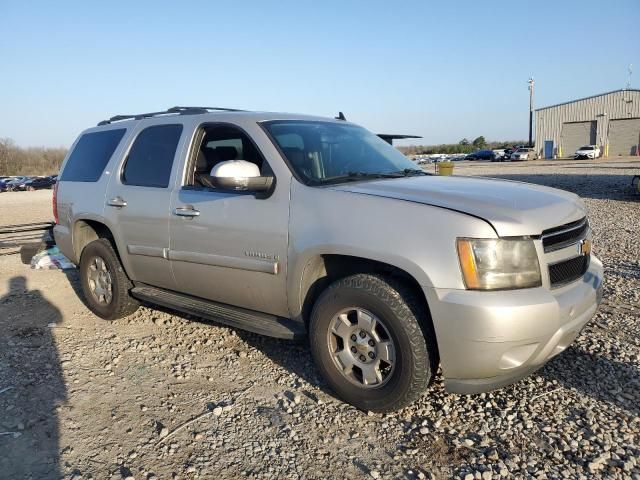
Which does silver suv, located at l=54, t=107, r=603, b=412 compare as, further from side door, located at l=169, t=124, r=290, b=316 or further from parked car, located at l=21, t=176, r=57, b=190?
parked car, located at l=21, t=176, r=57, b=190

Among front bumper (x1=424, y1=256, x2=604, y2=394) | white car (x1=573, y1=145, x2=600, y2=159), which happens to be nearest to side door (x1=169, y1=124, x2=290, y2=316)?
front bumper (x1=424, y1=256, x2=604, y2=394)

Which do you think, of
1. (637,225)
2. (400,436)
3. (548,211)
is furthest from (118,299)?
(637,225)

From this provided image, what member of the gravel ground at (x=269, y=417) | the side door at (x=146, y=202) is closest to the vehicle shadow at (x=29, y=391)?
the gravel ground at (x=269, y=417)

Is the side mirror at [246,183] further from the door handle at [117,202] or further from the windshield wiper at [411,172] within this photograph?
the door handle at [117,202]

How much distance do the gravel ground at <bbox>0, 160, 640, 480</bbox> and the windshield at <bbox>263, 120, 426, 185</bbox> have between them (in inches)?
58.7

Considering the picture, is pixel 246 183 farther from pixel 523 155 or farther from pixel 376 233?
pixel 523 155

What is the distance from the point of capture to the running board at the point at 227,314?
3434 mm

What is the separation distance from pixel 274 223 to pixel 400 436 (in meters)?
1.54

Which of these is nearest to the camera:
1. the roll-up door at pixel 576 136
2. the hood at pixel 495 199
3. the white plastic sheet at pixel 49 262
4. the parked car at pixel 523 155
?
the hood at pixel 495 199

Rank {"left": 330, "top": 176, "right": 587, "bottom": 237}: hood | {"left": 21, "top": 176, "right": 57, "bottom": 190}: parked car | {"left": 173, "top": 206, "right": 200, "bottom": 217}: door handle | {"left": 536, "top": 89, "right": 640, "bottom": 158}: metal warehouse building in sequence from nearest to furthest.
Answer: {"left": 330, "top": 176, "right": 587, "bottom": 237}: hood → {"left": 173, "top": 206, "right": 200, "bottom": 217}: door handle → {"left": 21, "top": 176, "right": 57, "bottom": 190}: parked car → {"left": 536, "top": 89, "right": 640, "bottom": 158}: metal warehouse building

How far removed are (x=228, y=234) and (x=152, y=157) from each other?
1.36 m

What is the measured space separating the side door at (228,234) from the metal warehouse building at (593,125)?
55.7 meters

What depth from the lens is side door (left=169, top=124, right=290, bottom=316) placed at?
133 inches

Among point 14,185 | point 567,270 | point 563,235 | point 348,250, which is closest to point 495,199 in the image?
point 563,235
